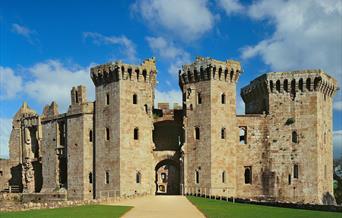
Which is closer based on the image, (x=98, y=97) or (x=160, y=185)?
(x=98, y=97)

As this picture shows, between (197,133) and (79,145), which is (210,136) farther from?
(79,145)

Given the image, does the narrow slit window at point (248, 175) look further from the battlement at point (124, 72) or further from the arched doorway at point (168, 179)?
the battlement at point (124, 72)

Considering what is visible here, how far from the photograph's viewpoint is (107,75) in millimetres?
46812

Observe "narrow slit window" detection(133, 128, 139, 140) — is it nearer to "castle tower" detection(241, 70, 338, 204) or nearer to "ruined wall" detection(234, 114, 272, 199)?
"ruined wall" detection(234, 114, 272, 199)

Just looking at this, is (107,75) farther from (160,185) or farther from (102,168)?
(160,185)

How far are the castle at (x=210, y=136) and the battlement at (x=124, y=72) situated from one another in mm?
95

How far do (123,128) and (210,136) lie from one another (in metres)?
7.93

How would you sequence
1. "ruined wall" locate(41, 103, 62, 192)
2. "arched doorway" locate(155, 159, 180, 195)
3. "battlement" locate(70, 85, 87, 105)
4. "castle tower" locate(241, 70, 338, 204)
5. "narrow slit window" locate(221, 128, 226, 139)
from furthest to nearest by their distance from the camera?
"arched doorway" locate(155, 159, 180, 195)
"ruined wall" locate(41, 103, 62, 192)
"battlement" locate(70, 85, 87, 105)
"narrow slit window" locate(221, 128, 226, 139)
"castle tower" locate(241, 70, 338, 204)

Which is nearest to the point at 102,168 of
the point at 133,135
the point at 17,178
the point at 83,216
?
the point at 133,135

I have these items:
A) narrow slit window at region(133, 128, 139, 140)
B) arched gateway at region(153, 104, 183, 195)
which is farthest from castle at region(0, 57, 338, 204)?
arched gateway at region(153, 104, 183, 195)

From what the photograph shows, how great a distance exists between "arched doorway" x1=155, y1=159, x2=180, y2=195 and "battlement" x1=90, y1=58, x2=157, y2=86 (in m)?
8.34

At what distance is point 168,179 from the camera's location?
65.1 m

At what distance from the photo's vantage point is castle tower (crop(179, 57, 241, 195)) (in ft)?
146

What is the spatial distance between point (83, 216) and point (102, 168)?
22.2 metres
